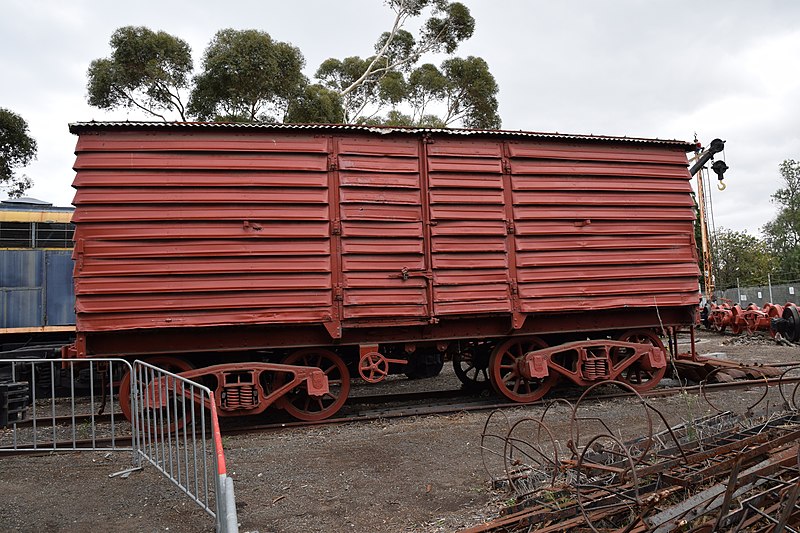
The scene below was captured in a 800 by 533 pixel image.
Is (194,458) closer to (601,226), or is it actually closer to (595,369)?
(595,369)

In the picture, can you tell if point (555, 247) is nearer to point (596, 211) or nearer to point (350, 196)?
point (596, 211)

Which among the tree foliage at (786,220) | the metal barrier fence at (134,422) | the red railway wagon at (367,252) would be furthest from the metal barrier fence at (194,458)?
the tree foliage at (786,220)

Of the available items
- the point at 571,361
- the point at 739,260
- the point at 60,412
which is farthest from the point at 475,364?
the point at 739,260

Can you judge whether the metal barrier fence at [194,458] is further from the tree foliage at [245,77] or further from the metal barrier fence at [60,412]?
the tree foliage at [245,77]

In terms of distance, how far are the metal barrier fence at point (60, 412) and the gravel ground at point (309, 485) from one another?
0.39 meters

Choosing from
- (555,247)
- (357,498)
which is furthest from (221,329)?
(555,247)

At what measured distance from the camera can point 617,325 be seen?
815cm

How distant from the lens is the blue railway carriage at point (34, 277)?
33.1 ft

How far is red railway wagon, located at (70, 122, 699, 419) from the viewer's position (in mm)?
6551

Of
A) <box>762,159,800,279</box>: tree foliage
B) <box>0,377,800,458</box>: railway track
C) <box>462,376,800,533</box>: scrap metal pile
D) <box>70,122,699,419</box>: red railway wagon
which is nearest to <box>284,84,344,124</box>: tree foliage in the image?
<box>70,122,699,419</box>: red railway wagon

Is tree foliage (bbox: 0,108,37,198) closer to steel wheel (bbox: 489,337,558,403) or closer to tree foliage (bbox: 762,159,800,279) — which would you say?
steel wheel (bbox: 489,337,558,403)

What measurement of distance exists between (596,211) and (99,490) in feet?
22.9

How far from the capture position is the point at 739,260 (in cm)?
4356

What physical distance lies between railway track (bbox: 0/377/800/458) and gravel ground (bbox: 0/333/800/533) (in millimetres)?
232
